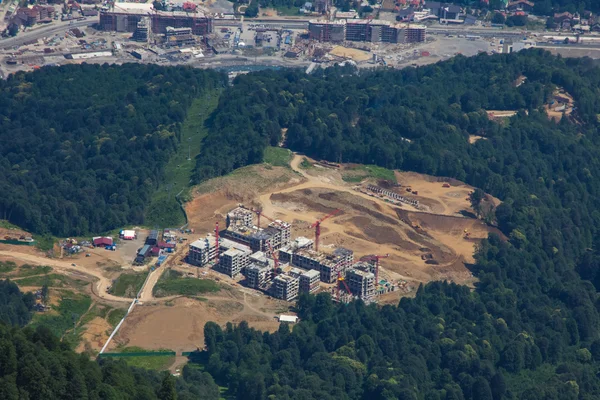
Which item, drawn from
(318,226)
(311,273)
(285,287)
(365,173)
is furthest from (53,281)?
(365,173)

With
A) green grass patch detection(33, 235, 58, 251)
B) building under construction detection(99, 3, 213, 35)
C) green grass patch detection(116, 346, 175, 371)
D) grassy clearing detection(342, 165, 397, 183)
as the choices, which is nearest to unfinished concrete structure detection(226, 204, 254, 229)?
green grass patch detection(33, 235, 58, 251)

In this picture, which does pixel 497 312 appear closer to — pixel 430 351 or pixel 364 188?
pixel 430 351

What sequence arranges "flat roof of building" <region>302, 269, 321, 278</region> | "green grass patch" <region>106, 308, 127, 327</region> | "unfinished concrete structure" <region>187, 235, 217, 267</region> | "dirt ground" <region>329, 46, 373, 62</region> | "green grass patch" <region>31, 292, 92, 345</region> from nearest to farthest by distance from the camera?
"green grass patch" <region>31, 292, 92, 345</region>, "green grass patch" <region>106, 308, 127, 327</region>, "flat roof of building" <region>302, 269, 321, 278</region>, "unfinished concrete structure" <region>187, 235, 217, 267</region>, "dirt ground" <region>329, 46, 373, 62</region>

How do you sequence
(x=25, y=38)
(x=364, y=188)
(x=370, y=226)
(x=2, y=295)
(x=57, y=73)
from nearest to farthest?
(x=2, y=295) < (x=370, y=226) < (x=364, y=188) < (x=57, y=73) < (x=25, y=38)

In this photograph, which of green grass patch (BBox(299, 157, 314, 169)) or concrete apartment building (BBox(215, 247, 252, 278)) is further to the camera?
green grass patch (BBox(299, 157, 314, 169))

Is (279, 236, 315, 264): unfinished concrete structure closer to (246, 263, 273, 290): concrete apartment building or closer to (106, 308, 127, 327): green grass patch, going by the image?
(246, 263, 273, 290): concrete apartment building

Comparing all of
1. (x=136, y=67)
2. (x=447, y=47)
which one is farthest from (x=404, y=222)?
(x=447, y=47)

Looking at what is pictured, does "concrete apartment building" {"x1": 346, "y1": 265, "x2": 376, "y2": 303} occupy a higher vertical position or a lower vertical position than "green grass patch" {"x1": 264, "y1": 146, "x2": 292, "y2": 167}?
lower
